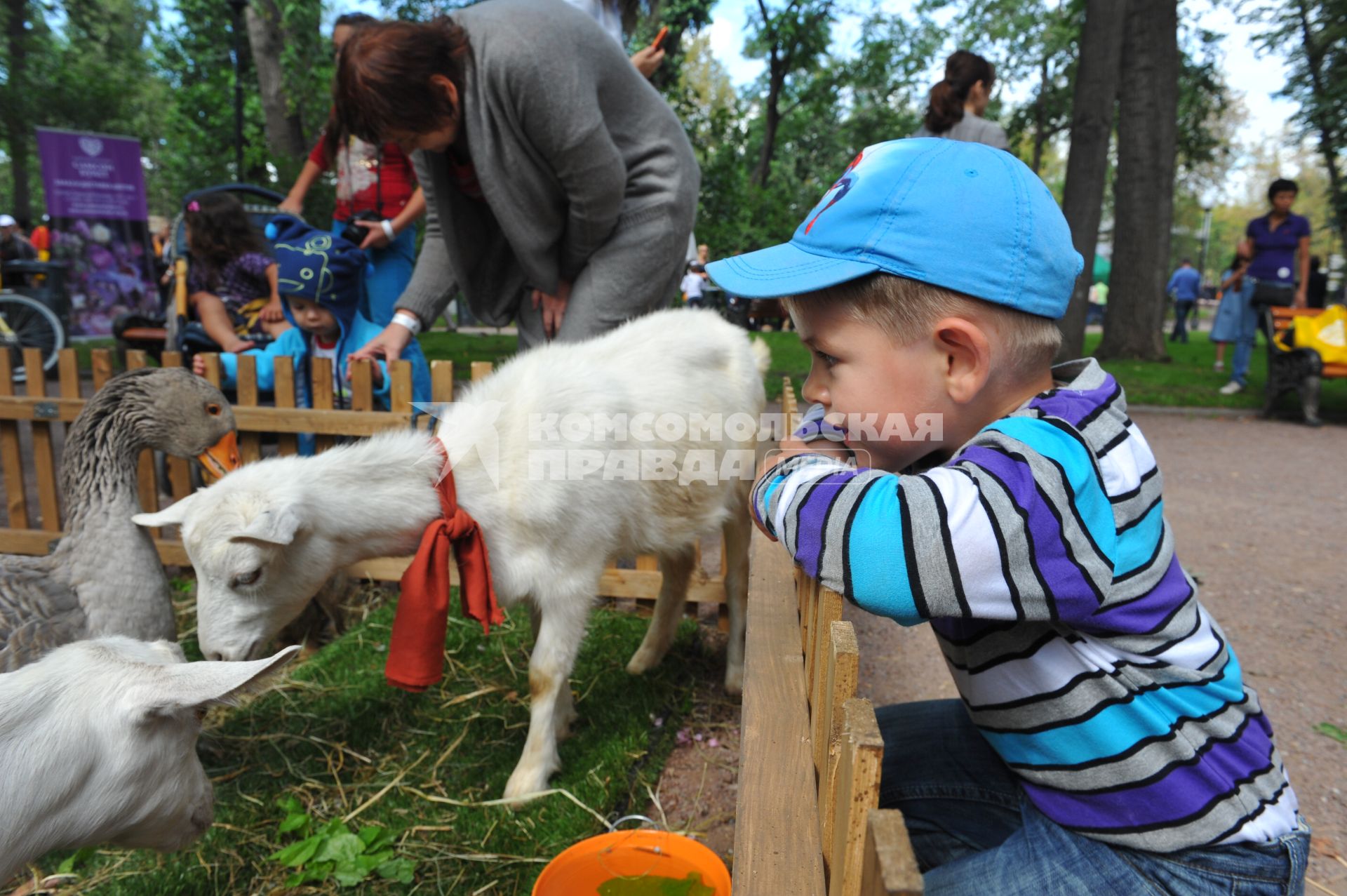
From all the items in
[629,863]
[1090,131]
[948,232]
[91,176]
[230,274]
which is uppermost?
[1090,131]

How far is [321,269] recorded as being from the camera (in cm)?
382

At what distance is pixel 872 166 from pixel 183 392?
2.58 meters

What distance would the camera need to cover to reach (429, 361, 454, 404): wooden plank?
3611 millimetres

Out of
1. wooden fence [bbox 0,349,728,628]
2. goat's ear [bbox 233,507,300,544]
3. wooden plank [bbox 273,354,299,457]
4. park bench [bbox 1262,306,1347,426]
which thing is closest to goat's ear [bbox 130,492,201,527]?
goat's ear [bbox 233,507,300,544]

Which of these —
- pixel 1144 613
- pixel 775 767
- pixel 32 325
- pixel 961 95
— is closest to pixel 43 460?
pixel 775 767

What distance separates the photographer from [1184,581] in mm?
1332

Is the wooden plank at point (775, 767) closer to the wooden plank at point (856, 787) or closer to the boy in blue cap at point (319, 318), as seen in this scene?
the wooden plank at point (856, 787)

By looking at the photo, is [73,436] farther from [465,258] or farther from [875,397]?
[875,397]

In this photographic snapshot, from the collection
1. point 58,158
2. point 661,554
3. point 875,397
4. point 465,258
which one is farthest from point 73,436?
point 58,158

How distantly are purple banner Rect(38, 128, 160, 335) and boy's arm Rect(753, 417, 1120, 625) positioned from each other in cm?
1465

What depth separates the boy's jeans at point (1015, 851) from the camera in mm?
1222

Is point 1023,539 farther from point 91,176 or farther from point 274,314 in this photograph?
point 91,176

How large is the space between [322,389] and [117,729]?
2.61 metres

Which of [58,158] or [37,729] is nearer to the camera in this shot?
[37,729]
